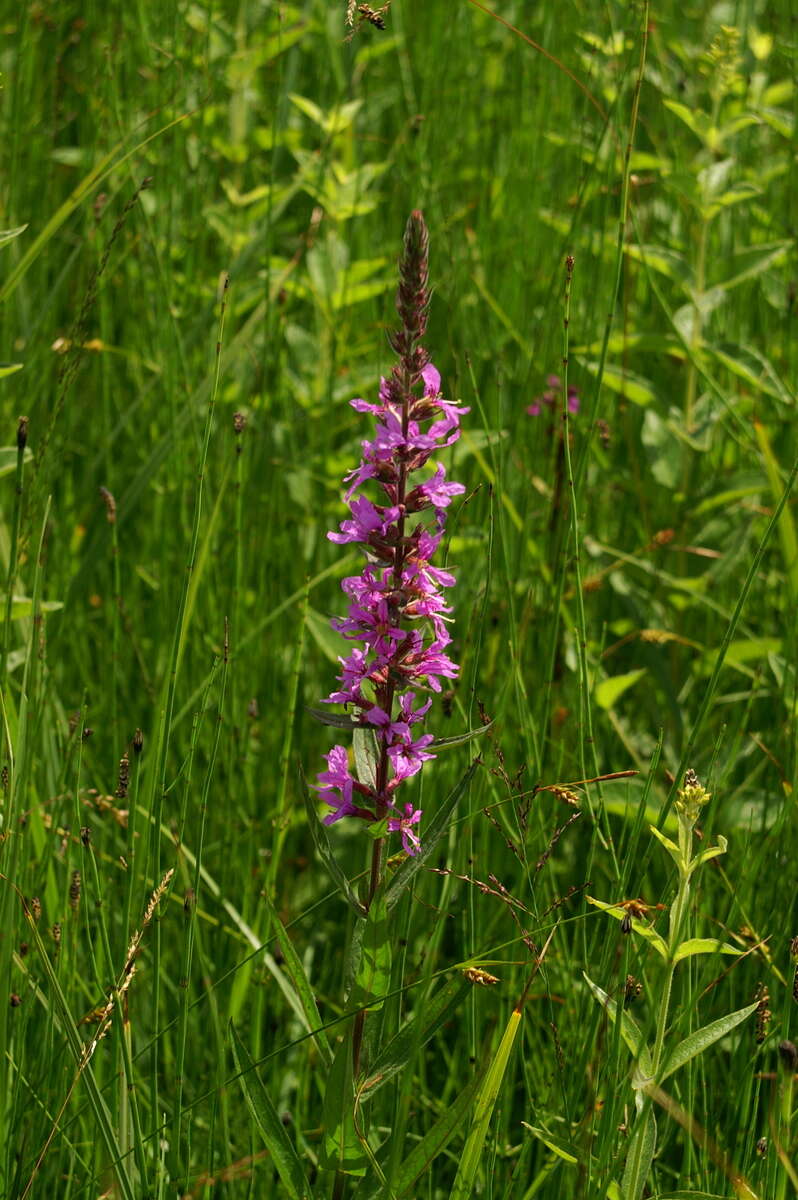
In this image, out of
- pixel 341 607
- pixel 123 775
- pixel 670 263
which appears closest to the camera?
pixel 123 775

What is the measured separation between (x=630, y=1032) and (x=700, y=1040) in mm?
89

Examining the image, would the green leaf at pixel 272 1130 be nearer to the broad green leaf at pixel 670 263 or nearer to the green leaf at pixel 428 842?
the green leaf at pixel 428 842

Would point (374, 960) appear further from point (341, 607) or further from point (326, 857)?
point (341, 607)

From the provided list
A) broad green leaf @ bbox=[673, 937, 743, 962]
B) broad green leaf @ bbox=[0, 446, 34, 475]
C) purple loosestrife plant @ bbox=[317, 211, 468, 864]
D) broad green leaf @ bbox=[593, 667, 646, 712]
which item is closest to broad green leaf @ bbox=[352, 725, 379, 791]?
purple loosestrife plant @ bbox=[317, 211, 468, 864]

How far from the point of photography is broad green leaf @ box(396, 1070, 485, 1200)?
1057 millimetres

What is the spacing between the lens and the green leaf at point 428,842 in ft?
3.49

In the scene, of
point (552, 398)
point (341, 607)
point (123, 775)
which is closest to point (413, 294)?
point (123, 775)

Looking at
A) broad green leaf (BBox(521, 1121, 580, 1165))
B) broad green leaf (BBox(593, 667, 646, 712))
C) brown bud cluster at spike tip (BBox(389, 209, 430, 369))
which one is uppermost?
brown bud cluster at spike tip (BBox(389, 209, 430, 369))

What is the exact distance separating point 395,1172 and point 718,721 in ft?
4.26

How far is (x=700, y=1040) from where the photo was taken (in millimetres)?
1125

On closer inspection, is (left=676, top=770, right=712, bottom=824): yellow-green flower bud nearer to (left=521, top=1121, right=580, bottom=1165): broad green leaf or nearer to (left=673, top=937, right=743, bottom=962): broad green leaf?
(left=673, top=937, right=743, bottom=962): broad green leaf

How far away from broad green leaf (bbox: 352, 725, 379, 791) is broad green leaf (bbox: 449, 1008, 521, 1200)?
251 mm

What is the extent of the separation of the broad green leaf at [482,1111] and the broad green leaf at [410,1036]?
0.05 m

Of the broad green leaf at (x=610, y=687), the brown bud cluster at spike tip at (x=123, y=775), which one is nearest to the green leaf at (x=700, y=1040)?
the brown bud cluster at spike tip at (x=123, y=775)
